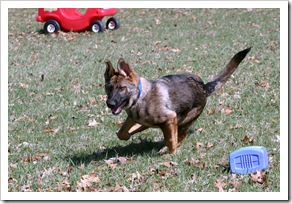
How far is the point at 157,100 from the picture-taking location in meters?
6.35

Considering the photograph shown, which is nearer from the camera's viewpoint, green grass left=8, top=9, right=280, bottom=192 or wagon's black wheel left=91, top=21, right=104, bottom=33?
green grass left=8, top=9, right=280, bottom=192

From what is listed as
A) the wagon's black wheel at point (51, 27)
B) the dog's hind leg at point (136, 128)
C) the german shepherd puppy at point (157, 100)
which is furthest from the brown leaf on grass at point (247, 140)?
the wagon's black wheel at point (51, 27)

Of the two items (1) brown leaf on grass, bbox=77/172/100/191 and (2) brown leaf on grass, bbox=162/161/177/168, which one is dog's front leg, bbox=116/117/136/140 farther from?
(1) brown leaf on grass, bbox=77/172/100/191

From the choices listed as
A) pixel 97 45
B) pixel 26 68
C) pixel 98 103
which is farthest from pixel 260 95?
pixel 97 45

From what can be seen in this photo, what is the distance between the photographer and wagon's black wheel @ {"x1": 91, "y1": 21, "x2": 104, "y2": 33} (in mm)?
17094

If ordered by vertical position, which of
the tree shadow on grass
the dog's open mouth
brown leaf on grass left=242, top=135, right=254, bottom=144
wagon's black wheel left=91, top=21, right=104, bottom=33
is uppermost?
wagon's black wheel left=91, top=21, right=104, bottom=33

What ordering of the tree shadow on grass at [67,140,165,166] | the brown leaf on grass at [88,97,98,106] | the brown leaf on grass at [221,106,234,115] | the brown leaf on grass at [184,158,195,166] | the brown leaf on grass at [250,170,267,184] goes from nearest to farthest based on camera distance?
the brown leaf on grass at [250,170,267,184] < the brown leaf on grass at [184,158,195,166] < the tree shadow on grass at [67,140,165,166] < the brown leaf on grass at [221,106,234,115] < the brown leaf on grass at [88,97,98,106]

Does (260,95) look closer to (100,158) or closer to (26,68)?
(100,158)

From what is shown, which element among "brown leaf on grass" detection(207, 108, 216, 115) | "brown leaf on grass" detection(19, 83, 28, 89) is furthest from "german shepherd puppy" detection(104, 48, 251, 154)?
"brown leaf on grass" detection(19, 83, 28, 89)

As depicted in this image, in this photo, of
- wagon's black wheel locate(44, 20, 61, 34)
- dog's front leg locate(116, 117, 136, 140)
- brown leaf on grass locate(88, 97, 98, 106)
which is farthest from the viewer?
wagon's black wheel locate(44, 20, 61, 34)

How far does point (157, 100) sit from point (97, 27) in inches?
443

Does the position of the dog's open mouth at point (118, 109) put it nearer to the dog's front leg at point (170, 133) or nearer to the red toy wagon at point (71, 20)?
the dog's front leg at point (170, 133)

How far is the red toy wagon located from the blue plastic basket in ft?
39.6

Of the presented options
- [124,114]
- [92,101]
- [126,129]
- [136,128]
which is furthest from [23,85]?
[126,129]
